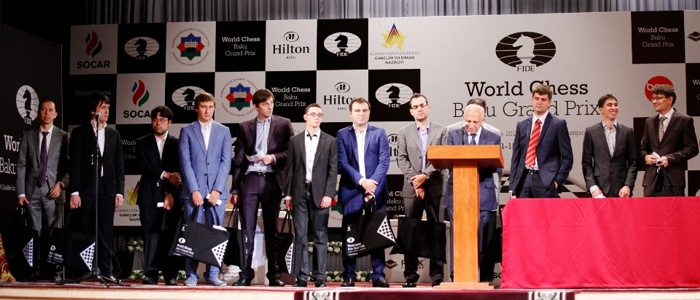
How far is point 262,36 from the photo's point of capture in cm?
881

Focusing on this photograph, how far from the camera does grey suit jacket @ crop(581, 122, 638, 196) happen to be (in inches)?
252

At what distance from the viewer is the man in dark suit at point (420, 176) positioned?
243 inches

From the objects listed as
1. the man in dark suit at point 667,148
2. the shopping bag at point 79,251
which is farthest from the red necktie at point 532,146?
the shopping bag at point 79,251

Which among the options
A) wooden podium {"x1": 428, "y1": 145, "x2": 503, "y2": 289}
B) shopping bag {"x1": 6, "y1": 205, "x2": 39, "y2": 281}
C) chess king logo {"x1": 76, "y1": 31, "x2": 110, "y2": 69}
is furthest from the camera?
chess king logo {"x1": 76, "y1": 31, "x2": 110, "y2": 69}

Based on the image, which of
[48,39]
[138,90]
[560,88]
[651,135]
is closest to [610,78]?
[560,88]

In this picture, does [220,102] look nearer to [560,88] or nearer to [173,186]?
[173,186]

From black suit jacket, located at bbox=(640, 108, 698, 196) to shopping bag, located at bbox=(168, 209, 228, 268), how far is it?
309 cm

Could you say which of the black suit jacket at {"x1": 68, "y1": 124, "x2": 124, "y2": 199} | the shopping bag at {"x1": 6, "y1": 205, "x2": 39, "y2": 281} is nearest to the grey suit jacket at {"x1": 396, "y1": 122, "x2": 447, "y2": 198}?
the black suit jacket at {"x1": 68, "y1": 124, "x2": 124, "y2": 199}

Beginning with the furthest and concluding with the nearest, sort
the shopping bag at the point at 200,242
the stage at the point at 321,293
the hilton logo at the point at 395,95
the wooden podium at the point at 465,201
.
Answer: the hilton logo at the point at 395,95
the shopping bag at the point at 200,242
the wooden podium at the point at 465,201
the stage at the point at 321,293

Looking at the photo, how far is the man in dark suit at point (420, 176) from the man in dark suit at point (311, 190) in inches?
21.0

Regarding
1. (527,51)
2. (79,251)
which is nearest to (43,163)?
(79,251)

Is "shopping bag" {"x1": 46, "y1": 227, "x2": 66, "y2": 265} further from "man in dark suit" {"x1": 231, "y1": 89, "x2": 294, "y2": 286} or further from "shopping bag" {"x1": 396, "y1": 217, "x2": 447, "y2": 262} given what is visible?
"shopping bag" {"x1": 396, "y1": 217, "x2": 447, "y2": 262}

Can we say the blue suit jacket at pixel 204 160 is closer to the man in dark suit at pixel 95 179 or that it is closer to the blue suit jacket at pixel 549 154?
the man in dark suit at pixel 95 179

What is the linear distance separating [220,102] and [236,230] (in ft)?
9.14
